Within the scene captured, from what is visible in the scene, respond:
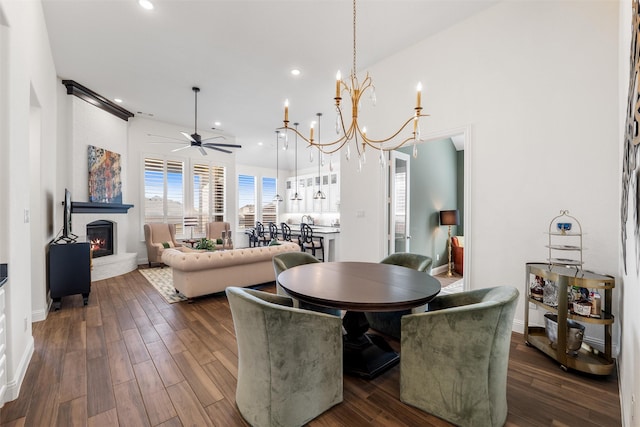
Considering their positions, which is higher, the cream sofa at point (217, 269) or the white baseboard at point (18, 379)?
the cream sofa at point (217, 269)

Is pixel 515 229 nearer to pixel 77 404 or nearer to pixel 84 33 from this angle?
pixel 77 404

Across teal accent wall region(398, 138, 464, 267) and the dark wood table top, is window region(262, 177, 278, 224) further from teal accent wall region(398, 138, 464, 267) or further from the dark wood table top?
the dark wood table top

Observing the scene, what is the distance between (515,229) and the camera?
9.52 feet

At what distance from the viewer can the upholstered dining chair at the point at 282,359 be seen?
1510 mm

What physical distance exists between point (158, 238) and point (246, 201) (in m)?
3.45

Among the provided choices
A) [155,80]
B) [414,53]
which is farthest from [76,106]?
[414,53]

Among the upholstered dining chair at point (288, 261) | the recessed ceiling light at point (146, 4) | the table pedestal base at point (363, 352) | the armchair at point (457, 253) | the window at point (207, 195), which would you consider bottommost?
the table pedestal base at point (363, 352)

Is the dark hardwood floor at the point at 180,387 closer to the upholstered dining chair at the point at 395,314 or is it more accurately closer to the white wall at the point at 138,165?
the upholstered dining chair at the point at 395,314

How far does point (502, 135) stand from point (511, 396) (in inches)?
96.5

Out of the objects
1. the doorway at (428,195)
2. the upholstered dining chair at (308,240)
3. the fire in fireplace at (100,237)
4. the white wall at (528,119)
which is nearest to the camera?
the white wall at (528,119)

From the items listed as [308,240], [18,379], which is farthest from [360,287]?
[308,240]

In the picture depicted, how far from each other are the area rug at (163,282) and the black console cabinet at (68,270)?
3.15ft

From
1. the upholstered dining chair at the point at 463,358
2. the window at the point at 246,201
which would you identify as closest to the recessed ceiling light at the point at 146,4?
the upholstered dining chair at the point at 463,358

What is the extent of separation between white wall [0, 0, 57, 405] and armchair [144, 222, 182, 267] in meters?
2.95
